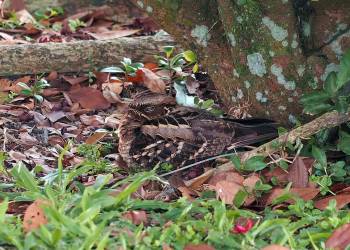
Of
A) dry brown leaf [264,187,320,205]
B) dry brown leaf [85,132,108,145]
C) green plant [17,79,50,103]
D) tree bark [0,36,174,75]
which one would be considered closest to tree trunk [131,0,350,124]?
dry brown leaf [264,187,320,205]

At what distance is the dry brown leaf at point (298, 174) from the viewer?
3.71 m

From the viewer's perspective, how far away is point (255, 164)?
3.76 m

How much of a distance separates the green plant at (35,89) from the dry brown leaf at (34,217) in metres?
2.33

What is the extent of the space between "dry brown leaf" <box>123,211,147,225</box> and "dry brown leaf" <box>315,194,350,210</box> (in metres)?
0.78

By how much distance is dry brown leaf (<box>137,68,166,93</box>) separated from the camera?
17.6 ft

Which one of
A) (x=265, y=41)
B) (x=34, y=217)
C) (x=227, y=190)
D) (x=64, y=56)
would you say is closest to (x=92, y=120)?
(x=64, y=56)

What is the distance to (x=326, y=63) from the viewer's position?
4.03 m

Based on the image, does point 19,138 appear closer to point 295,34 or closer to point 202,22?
point 202,22

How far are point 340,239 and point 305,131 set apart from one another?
963 millimetres

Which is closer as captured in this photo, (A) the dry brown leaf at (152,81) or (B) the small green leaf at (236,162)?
(B) the small green leaf at (236,162)

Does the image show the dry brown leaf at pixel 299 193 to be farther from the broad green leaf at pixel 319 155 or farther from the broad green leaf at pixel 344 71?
the broad green leaf at pixel 344 71

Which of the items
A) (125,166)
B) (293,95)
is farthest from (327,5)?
(125,166)

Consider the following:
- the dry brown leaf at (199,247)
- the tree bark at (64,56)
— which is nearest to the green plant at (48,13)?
the tree bark at (64,56)

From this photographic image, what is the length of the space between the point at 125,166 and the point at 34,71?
1.64 meters
